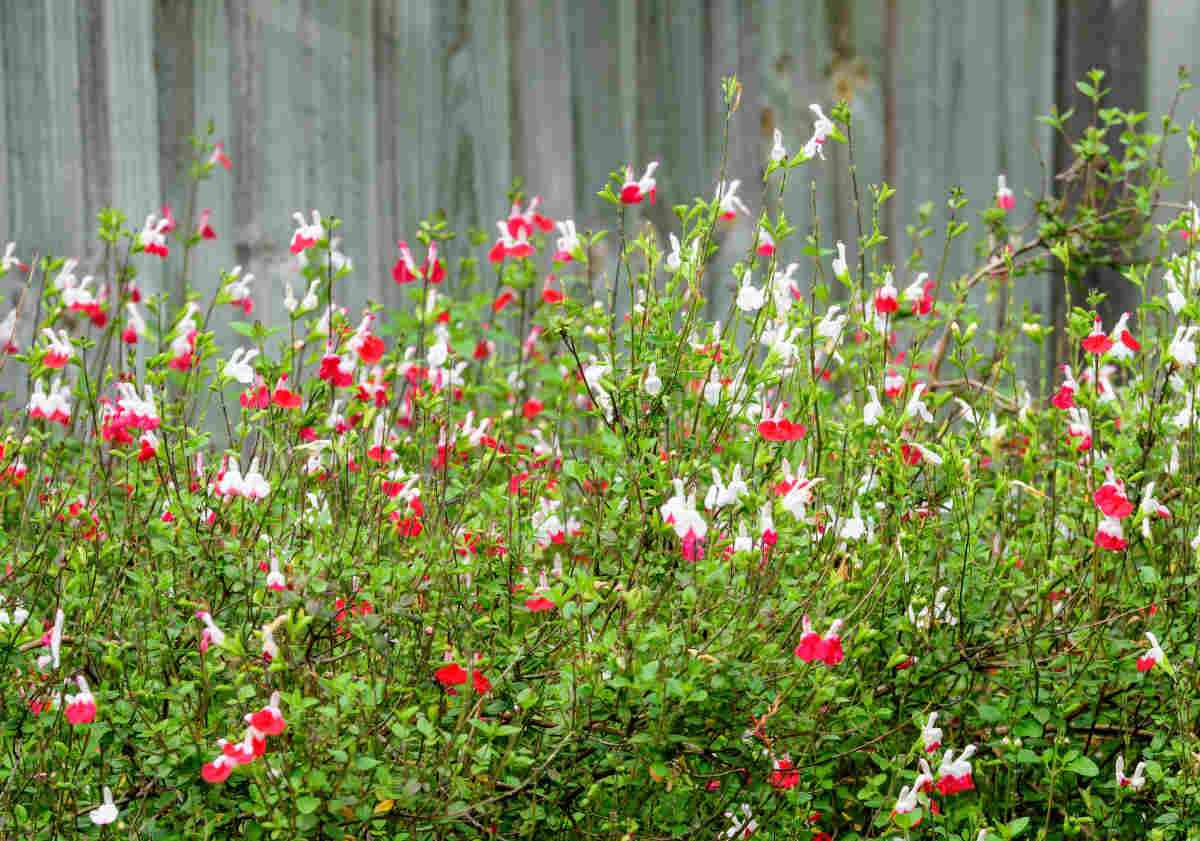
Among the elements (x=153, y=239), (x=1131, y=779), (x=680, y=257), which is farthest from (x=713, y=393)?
(x=153, y=239)

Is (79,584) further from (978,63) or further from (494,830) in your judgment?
(978,63)

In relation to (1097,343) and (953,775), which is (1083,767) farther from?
(1097,343)

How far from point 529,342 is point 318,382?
1.43 metres

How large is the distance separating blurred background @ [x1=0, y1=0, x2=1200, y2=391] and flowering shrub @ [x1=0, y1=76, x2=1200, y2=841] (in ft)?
3.94

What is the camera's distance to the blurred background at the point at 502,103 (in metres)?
3.65

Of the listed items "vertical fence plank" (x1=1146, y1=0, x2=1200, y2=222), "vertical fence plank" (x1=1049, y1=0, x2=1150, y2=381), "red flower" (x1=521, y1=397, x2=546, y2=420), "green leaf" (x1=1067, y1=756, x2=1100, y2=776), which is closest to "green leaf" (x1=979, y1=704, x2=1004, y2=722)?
"green leaf" (x1=1067, y1=756, x2=1100, y2=776)

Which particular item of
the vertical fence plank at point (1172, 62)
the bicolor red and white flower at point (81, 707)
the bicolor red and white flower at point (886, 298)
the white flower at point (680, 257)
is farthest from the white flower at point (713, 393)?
the vertical fence plank at point (1172, 62)

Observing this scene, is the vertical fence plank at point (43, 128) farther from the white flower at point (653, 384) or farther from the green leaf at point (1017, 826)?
the green leaf at point (1017, 826)

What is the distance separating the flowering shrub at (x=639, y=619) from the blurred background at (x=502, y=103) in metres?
1.20

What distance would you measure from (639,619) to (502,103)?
2.46 metres

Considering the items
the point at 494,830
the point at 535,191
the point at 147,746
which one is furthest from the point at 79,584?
the point at 535,191

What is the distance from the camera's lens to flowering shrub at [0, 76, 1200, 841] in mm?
1816

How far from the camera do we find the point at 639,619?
1879 mm

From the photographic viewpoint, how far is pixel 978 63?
409 centimetres
